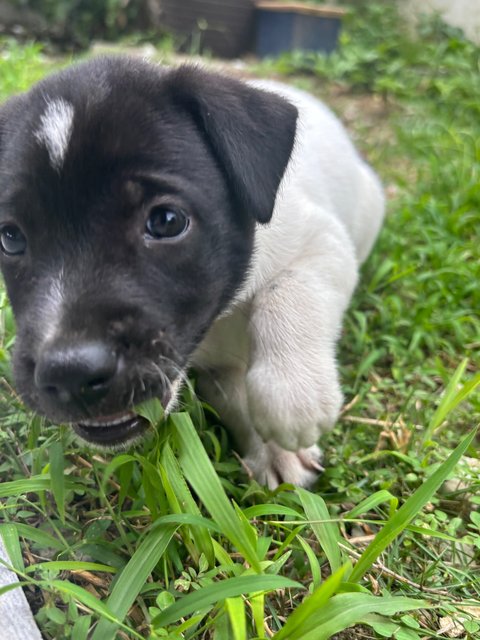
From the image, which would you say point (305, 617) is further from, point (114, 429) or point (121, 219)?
point (121, 219)

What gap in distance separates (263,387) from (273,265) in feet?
1.81

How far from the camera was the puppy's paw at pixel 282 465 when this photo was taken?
2.42 m

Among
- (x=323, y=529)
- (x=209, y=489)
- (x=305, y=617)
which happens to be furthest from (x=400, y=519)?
(x=209, y=489)

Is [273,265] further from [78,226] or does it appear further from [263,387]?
[78,226]

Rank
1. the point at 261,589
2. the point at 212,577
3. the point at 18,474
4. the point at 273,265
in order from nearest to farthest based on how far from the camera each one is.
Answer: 1. the point at 261,589
2. the point at 212,577
3. the point at 18,474
4. the point at 273,265

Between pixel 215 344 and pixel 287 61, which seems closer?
pixel 215 344

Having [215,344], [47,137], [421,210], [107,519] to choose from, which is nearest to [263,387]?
[215,344]

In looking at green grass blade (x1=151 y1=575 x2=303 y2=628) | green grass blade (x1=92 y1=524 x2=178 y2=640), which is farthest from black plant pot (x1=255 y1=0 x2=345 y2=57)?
green grass blade (x1=151 y1=575 x2=303 y2=628)

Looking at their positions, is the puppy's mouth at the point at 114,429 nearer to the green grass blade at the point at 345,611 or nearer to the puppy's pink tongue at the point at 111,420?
the puppy's pink tongue at the point at 111,420

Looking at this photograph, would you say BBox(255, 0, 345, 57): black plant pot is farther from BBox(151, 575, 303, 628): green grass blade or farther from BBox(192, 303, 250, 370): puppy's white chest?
BBox(151, 575, 303, 628): green grass blade

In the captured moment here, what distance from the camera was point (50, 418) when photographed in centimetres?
183

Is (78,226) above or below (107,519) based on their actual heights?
above

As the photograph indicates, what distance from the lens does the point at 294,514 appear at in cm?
191

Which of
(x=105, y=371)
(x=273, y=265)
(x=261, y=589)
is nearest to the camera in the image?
(x=261, y=589)
